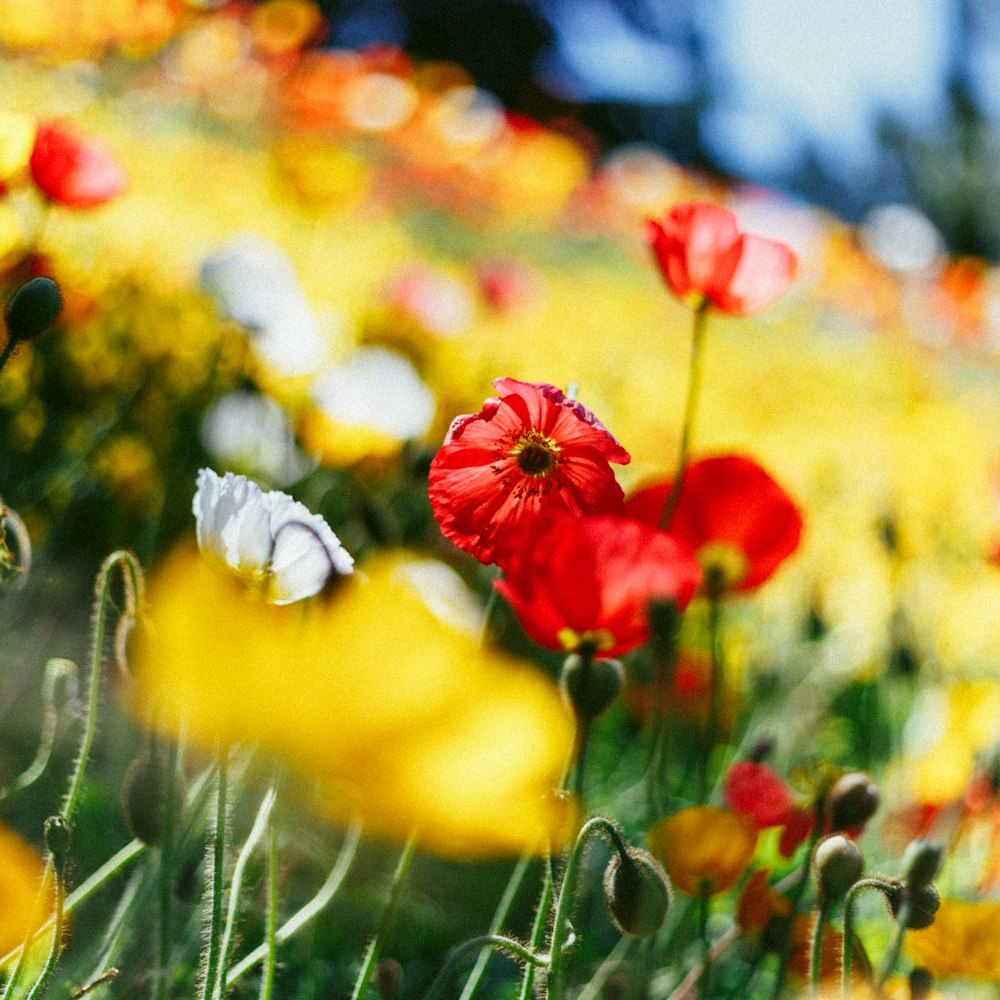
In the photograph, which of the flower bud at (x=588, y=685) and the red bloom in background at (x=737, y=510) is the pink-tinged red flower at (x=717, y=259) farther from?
the flower bud at (x=588, y=685)

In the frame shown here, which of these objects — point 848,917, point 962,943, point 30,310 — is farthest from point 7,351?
point 962,943

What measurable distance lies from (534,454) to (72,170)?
0.58 m

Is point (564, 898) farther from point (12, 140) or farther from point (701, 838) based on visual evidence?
point (12, 140)

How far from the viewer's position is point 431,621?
0.38 meters

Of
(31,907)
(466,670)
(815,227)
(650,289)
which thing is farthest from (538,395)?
(815,227)

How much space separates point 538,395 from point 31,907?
351 mm

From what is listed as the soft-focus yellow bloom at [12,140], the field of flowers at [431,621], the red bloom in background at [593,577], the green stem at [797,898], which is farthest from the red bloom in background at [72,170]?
the green stem at [797,898]

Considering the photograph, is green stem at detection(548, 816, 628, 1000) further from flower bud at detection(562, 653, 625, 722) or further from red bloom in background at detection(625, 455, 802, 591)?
red bloom in background at detection(625, 455, 802, 591)

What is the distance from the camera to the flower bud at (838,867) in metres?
0.51

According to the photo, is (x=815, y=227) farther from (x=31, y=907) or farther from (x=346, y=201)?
(x=31, y=907)

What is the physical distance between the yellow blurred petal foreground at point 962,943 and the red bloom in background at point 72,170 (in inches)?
33.2

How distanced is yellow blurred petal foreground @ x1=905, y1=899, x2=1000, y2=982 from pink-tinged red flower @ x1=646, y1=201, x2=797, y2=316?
0.40 meters

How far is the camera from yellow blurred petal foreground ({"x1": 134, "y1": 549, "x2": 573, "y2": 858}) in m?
0.30

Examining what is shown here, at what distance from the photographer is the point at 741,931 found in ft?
2.20
